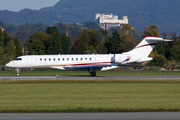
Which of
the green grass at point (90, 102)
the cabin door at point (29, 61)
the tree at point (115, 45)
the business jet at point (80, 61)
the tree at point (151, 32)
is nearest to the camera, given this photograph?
the green grass at point (90, 102)

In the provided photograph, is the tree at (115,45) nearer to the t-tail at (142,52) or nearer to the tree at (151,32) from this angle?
the tree at (151,32)

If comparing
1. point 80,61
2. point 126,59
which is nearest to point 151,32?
point 126,59

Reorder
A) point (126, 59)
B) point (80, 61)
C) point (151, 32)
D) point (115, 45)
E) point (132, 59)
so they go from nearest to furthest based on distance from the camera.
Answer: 1. point (126, 59)
2. point (80, 61)
3. point (132, 59)
4. point (115, 45)
5. point (151, 32)

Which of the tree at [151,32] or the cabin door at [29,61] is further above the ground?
the tree at [151,32]

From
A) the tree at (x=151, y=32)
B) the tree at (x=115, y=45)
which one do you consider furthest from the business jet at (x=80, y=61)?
the tree at (x=151, y=32)

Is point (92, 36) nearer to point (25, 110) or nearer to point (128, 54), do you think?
point (128, 54)

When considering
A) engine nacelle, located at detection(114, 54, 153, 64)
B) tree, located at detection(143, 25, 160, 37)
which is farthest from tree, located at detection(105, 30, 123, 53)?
engine nacelle, located at detection(114, 54, 153, 64)

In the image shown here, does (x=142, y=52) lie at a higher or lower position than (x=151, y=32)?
lower

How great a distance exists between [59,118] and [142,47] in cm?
2702

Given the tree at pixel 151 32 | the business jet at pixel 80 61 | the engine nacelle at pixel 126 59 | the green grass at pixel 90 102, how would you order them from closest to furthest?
the green grass at pixel 90 102 → the engine nacelle at pixel 126 59 → the business jet at pixel 80 61 → the tree at pixel 151 32

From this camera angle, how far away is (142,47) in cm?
3762

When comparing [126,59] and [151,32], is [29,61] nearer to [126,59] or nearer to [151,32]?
[126,59]

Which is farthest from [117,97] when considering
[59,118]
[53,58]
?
[53,58]

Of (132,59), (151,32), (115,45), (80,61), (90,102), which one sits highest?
(151,32)
